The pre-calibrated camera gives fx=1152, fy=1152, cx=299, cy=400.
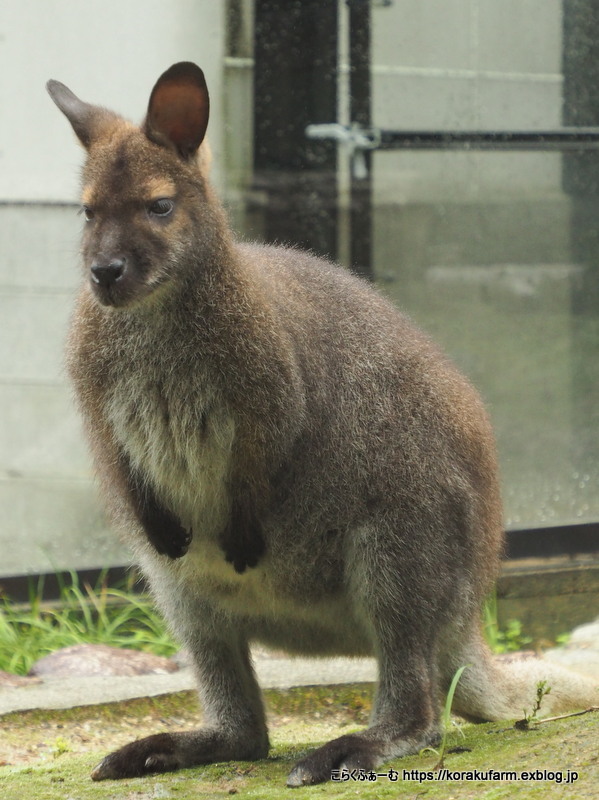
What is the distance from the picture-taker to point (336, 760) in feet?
11.4

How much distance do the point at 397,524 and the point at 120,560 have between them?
3739 millimetres

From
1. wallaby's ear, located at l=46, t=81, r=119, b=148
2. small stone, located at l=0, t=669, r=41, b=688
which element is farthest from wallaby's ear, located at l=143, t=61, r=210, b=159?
small stone, located at l=0, t=669, r=41, b=688

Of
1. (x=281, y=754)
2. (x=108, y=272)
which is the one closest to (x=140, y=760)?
(x=281, y=754)

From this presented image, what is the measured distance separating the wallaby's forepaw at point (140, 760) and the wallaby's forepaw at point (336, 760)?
52cm

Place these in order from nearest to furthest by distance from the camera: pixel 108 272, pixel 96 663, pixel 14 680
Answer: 1. pixel 108 272
2. pixel 14 680
3. pixel 96 663

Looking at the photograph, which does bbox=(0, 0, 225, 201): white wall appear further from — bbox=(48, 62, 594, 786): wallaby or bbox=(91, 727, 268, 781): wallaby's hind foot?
bbox=(91, 727, 268, 781): wallaby's hind foot

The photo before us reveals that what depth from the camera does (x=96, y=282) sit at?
321 centimetres

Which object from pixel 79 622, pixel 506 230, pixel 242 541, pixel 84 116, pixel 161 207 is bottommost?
pixel 79 622

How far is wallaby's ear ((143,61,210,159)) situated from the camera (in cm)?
342

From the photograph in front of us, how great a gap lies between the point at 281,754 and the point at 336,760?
1.93ft

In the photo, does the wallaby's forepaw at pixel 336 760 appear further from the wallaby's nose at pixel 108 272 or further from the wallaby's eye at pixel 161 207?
the wallaby's eye at pixel 161 207

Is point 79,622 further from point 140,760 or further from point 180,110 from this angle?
point 180,110

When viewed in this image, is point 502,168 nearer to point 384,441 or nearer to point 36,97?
point 36,97

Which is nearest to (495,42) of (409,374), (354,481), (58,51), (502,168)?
(502,168)
